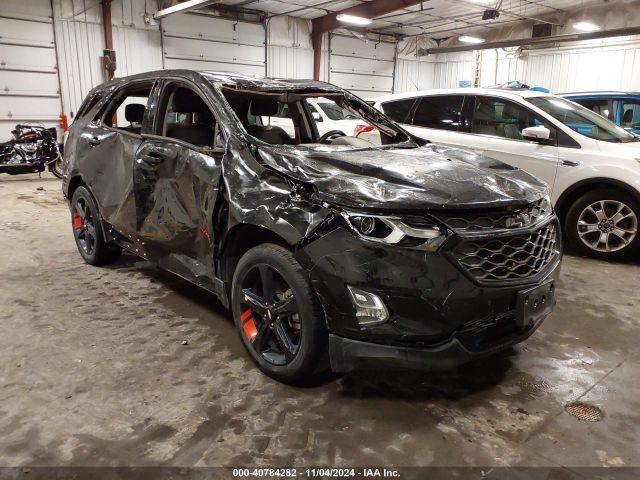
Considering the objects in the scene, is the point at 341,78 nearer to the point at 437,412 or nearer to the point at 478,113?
the point at 478,113

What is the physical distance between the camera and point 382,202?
204 cm

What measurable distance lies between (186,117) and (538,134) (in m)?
3.32

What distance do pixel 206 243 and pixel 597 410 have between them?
2.14 metres

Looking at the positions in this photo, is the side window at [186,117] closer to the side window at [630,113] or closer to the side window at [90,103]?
the side window at [90,103]

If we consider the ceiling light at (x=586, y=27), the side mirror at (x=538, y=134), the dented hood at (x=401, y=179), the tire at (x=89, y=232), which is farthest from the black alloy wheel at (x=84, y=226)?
the ceiling light at (x=586, y=27)

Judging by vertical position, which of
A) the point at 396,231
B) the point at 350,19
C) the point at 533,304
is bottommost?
the point at 533,304

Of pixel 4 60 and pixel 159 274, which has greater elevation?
pixel 4 60

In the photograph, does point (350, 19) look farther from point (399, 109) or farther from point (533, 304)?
point (533, 304)

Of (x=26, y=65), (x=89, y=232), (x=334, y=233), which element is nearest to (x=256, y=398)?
(x=334, y=233)

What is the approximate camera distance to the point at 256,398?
237cm

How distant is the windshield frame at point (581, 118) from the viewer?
16.1 ft

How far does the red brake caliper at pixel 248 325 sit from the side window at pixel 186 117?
106 cm

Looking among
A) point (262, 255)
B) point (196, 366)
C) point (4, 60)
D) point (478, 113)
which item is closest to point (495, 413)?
point (262, 255)

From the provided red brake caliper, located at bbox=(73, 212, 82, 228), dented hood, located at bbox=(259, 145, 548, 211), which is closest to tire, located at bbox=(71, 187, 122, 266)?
red brake caliper, located at bbox=(73, 212, 82, 228)
